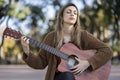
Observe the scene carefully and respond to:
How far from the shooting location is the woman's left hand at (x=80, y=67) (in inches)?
172

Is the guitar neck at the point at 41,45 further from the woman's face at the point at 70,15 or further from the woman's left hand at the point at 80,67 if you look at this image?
the woman's face at the point at 70,15

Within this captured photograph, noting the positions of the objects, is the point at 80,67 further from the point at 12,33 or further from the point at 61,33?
the point at 12,33

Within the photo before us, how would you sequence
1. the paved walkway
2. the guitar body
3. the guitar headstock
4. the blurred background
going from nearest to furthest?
the guitar headstock
the guitar body
the paved walkway
the blurred background

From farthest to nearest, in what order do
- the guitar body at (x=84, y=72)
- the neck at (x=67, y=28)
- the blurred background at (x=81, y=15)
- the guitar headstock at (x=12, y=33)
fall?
the blurred background at (x=81, y=15)
the neck at (x=67, y=28)
the guitar body at (x=84, y=72)
the guitar headstock at (x=12, y=33)

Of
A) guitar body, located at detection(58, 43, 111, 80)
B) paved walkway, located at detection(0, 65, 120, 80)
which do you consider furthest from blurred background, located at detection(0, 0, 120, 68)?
guitar body, located at detection(58, 43, 111, 80)

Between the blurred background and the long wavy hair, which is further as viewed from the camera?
the blurred background

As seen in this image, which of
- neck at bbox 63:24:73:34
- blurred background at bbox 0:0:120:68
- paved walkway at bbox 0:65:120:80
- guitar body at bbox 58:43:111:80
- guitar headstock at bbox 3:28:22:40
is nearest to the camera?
guitar headstock at bbox 3:28:22:40

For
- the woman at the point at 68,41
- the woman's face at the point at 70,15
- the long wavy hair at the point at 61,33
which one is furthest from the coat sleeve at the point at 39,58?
the woman's face at the point at 70,15

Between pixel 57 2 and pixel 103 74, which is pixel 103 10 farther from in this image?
pixel 103 74

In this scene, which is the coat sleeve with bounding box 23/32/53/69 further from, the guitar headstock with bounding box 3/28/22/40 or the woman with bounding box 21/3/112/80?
the guitar headstock with bounding box 3/28/22/40

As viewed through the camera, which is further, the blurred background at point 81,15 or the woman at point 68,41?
the blurred background at point 81,15

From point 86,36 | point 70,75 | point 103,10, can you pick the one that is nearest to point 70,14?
point 86,36

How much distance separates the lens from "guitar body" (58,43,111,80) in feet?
14.3

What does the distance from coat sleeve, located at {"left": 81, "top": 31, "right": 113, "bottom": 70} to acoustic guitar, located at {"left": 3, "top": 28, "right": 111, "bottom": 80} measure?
0.05m
